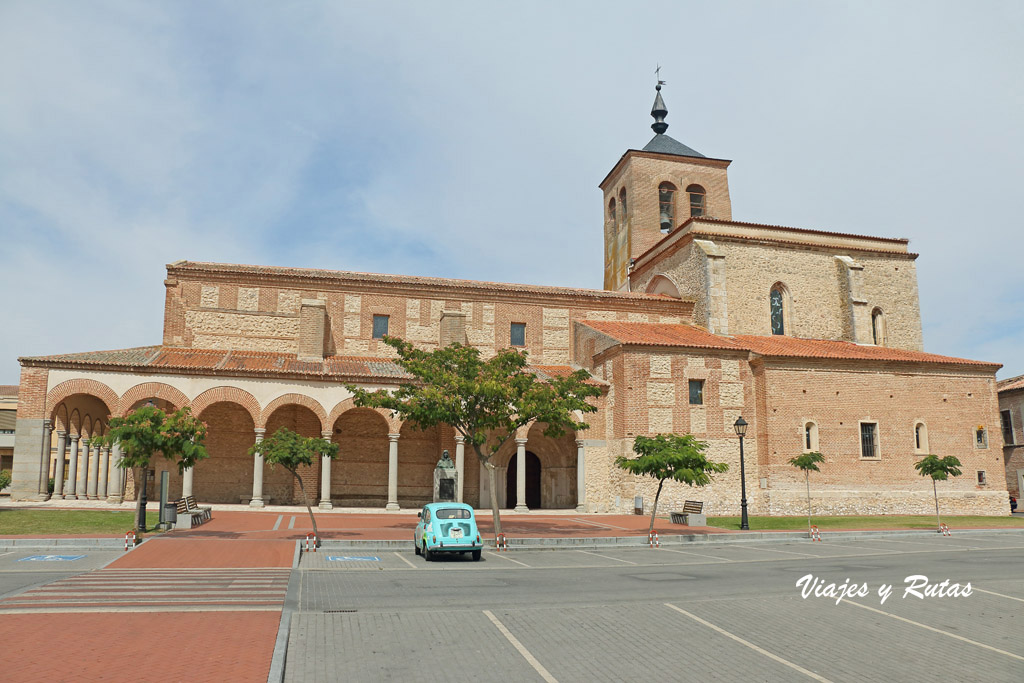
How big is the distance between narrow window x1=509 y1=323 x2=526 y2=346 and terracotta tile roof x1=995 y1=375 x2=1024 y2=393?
2990 centimetres

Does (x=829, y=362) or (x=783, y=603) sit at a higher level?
(x=829, y=362)

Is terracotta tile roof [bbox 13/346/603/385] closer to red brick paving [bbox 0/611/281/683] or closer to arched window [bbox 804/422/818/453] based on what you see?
arched window [bbox 804/422/818/453]

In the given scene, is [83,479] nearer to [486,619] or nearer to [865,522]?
[486,619]

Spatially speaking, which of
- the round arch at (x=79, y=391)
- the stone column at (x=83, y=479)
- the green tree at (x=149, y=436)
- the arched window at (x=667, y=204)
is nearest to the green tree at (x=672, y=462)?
the green tree at (x=149, y=436)

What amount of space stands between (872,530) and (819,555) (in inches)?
317

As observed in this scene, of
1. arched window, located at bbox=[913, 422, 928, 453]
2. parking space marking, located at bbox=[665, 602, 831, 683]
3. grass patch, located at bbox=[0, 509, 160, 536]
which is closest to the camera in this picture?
parking space marking, located at bbox=[665, 602, 831, 683]

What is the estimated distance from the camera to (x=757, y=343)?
33.1 m

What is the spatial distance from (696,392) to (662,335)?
3.11 m

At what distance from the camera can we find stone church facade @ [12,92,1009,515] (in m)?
28.5

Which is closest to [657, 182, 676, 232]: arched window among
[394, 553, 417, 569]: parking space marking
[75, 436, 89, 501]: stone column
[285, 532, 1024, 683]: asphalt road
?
[285, 532, 1024, 683]: asphalt road

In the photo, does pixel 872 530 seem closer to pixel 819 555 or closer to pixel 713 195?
pixel 819 555

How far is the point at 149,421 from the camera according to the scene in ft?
62.3

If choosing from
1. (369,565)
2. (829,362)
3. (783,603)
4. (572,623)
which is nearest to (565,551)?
(369,565)

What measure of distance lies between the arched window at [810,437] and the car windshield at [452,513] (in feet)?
65.1
